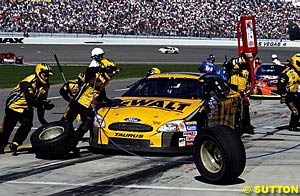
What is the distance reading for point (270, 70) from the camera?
966 inches

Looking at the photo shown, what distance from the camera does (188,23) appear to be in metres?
71.7

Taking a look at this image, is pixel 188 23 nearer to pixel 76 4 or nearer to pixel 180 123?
pixel 76 4

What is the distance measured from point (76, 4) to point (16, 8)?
6465 millimetres

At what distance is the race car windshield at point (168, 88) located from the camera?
457 inches

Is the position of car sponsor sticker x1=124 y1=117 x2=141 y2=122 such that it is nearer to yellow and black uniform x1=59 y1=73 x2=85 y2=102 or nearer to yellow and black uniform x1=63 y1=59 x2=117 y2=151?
yellow and black uniform x1=63 y1=59 x2=117 y2=151

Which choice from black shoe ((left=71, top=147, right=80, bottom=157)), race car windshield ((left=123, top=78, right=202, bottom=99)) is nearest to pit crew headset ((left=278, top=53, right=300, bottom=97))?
race car windshield ((left=123, top=78, right=202, bottom=99))

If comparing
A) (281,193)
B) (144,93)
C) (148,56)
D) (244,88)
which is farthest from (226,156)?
(148,56)

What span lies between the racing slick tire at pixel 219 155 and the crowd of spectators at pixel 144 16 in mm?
58531

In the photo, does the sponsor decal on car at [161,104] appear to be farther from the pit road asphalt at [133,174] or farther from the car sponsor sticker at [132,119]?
the pit road asphalt at [133,174]

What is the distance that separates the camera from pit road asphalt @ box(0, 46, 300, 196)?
25.7 ft

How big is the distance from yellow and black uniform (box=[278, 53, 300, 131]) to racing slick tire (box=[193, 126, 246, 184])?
6.29m

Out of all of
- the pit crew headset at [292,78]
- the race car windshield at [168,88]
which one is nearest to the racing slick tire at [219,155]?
the race car windshield at [168,88]

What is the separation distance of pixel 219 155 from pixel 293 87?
6445 millimetres

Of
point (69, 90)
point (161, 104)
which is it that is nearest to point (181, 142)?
point (161, 104)
